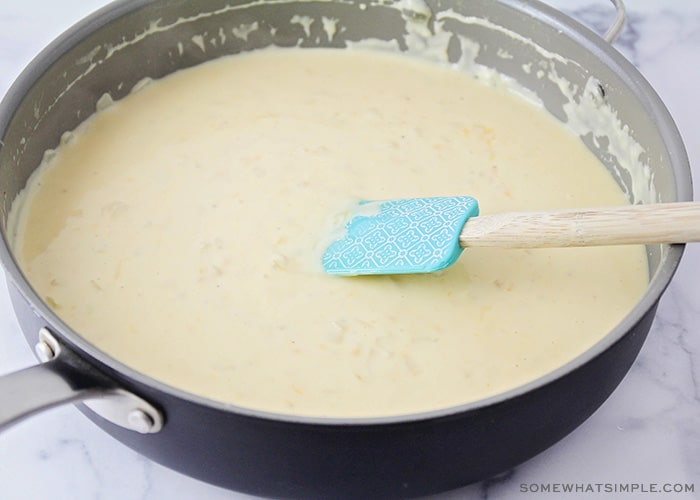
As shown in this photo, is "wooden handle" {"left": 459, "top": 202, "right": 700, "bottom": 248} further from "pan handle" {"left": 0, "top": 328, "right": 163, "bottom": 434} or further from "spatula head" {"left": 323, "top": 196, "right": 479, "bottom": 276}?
"pan handle" {"left": 0, "top": 328, "right": 163, "bottom": 434}

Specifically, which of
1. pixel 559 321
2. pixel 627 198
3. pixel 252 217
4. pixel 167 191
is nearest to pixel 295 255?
pixel 252 217

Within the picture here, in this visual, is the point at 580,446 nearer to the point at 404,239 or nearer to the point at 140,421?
the point at 404,239

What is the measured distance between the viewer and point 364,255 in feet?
4.71

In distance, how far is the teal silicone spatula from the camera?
1.22 meters

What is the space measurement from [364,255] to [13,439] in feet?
1.80

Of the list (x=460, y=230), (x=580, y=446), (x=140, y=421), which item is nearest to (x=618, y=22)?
(x=460, y=230)

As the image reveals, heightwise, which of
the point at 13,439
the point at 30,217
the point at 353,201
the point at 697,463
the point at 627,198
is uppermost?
the point at 627,198

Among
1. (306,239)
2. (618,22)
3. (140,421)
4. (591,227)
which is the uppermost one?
(618,22)

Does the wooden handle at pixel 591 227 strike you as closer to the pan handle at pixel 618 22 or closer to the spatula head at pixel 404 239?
the spatula head at pixel 404 239

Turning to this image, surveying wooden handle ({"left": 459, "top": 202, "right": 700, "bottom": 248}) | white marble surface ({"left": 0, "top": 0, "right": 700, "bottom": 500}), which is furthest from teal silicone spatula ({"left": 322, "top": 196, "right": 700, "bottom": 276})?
white marble surface ({"left": 0, "top": 0, "right": 700, "bottom": 500})

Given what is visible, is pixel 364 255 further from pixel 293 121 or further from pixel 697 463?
pixel 697 463

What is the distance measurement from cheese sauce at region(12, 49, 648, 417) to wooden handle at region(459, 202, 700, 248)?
15 centimetres

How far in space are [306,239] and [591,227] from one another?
1.49 ft

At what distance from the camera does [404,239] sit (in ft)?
4.66
